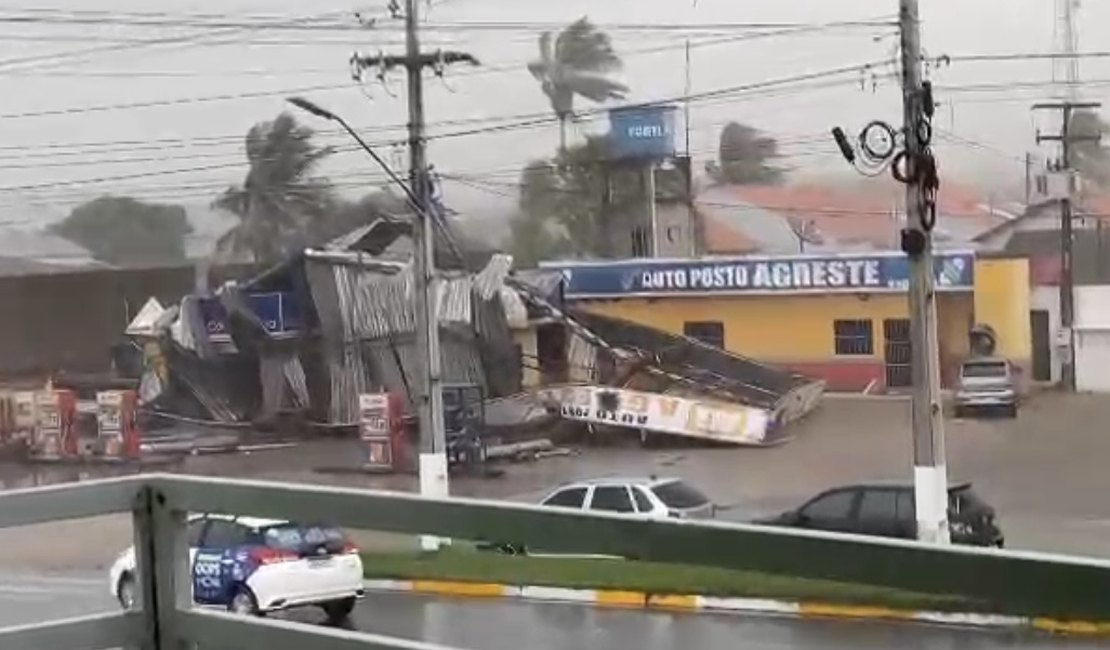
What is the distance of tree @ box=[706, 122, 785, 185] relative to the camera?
278 cm

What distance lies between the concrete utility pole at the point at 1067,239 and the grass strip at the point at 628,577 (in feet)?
2.76

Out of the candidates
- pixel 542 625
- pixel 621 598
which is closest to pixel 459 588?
pixel 542 625

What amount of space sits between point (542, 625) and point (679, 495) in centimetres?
60

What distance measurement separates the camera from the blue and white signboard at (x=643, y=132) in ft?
9.49

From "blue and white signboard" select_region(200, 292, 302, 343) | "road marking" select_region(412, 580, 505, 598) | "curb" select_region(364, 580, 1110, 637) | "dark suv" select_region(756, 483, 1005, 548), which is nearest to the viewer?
"curb" select_region(364, 580, 1110, 637)

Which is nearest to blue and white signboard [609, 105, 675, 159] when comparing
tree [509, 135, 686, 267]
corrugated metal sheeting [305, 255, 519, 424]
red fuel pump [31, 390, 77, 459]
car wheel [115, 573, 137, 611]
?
tree [509, 135, 686, 267]

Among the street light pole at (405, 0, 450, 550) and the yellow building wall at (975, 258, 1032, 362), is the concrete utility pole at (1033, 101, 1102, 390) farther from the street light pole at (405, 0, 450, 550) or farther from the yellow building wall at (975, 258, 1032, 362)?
the street light pole at (405, 0, 450, 550)

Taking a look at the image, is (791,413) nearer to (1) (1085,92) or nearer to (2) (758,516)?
(2) (758,516)

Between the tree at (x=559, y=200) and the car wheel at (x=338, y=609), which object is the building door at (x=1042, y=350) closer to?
the tree at (x=559, y=200)

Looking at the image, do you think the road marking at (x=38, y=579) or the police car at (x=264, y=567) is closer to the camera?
the police car at (x=264, y=567)

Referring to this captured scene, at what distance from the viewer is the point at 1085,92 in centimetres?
251

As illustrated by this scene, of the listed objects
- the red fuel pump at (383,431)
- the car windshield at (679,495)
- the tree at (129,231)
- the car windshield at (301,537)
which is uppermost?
the tree at (129,231)

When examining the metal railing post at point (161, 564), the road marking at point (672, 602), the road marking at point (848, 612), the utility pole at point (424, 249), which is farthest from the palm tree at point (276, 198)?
the road marking at point (848, 612)

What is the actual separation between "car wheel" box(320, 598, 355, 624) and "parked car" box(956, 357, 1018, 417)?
3.15ft
